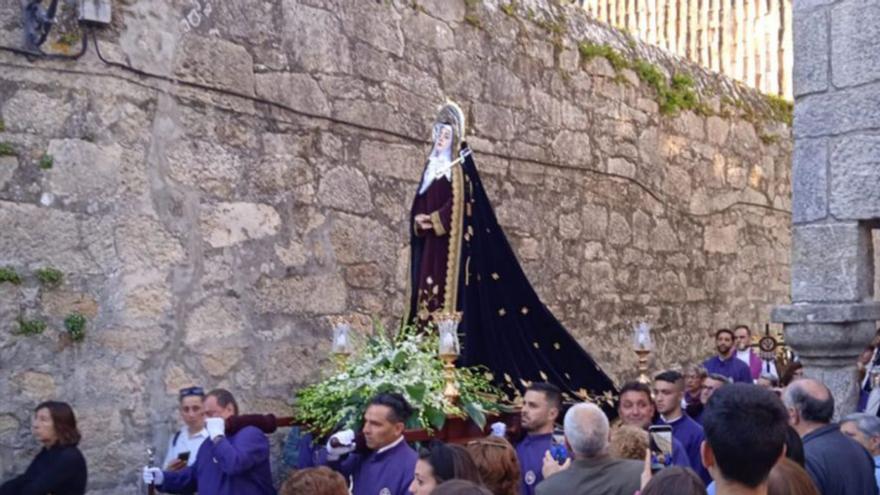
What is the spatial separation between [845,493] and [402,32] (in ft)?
17.0

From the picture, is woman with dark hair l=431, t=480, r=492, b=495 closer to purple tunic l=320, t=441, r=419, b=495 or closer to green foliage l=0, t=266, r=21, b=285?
purple tunic l=320, t=441, r=419, b=495

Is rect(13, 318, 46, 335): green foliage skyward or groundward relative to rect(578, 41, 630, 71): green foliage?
groundward

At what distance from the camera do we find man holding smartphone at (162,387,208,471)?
6809mm

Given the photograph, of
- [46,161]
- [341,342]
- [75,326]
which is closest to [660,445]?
[341,342]

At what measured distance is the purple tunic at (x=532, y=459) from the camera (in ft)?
19.7

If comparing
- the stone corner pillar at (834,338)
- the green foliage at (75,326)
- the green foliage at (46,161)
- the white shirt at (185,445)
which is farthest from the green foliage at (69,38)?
the stone corner pillar at (834,338)

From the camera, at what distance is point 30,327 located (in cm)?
647

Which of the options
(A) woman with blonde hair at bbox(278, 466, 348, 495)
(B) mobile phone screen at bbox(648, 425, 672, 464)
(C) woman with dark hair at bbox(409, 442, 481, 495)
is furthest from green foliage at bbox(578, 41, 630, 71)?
(A) woman with blonde hair at bbox(278, 466, 348, 495)

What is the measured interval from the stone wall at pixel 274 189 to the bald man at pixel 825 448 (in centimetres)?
356

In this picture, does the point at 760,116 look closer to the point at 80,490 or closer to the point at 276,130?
the point at 276,130

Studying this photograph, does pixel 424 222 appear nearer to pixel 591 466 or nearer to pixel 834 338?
pixel 834 338

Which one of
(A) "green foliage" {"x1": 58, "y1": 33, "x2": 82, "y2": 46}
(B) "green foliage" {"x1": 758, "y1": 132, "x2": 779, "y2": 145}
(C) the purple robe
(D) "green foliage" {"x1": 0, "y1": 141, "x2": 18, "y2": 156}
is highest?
(B) "green foliage" {"x1": 758, "y1": 132, "x2": 779, "y2": 145}

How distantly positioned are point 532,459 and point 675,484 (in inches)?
110

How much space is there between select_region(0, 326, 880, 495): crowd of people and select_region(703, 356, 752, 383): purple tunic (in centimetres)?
189
